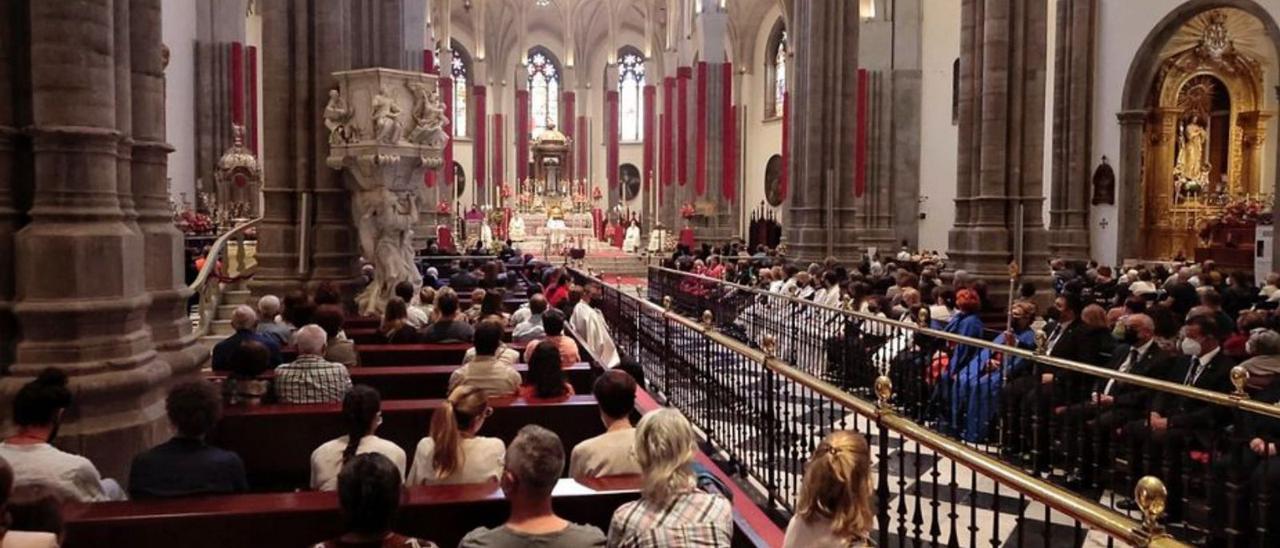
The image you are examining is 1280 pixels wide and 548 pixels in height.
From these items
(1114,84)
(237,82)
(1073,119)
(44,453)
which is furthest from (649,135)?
(44,453)

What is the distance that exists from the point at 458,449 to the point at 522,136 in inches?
1473

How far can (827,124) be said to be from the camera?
748 inches

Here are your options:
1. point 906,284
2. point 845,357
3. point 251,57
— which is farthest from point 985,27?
point 251,57

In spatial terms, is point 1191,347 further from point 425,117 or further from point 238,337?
point 425,117

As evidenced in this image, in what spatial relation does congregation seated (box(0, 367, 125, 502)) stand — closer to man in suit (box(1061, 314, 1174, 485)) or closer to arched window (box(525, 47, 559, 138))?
man in suit (box(1061, 314, 1174, 485))

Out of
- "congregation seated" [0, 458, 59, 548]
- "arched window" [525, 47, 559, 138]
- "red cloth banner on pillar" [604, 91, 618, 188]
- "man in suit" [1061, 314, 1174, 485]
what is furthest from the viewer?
"arched window" [525, 47, 559, 138]

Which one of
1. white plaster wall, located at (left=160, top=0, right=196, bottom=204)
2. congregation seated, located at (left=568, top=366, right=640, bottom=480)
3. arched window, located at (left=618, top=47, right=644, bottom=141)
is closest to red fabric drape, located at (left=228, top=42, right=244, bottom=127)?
white plaster wall, located at (left=160, top=0, right=196, bottom=204)

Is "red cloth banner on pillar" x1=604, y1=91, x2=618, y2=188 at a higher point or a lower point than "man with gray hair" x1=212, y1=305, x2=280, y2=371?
higher

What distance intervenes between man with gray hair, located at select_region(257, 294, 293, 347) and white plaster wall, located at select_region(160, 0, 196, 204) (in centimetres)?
1263

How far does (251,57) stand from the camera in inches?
876

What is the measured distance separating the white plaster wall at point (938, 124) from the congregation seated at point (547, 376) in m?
21.6

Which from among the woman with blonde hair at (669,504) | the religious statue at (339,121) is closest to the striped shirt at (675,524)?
the woman with blonde hair at (669,504)

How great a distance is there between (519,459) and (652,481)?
0.45m

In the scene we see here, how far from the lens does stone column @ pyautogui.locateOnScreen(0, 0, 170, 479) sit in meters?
4.83
